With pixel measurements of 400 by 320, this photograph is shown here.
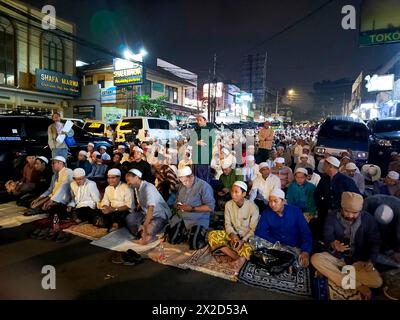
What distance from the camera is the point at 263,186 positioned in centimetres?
573

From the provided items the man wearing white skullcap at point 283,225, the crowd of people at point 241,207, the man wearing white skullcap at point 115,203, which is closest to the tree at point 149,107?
the crowd of people at point 241,207

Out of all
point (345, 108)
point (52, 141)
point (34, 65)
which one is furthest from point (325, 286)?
point (345, 108)

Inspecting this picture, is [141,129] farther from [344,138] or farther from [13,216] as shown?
[344,138]

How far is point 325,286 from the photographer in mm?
3344

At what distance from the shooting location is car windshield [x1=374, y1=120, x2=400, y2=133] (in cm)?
1197

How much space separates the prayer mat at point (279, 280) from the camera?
10.9 feet

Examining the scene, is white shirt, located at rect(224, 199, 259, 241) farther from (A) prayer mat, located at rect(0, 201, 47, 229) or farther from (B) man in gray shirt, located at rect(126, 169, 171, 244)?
(A) prayer mat, located at rect(0, 201, 47, 229)

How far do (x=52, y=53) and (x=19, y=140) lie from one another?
51.3 ft

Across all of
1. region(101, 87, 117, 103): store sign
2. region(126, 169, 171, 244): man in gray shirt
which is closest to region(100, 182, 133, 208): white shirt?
region(126, 169, 171, 244): man in gray shirt

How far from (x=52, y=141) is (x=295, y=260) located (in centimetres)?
659

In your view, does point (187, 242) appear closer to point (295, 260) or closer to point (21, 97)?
point (295, 260)

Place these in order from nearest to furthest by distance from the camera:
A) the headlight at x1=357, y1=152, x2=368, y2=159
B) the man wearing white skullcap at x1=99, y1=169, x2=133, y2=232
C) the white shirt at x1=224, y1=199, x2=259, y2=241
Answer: the white shirt at x1=224, y1=199, x2=259, y2=241
the man wearing white skullcap at x1=99, y1=169, x2=133, y2=232
the headlight at x1=357, y1=152, x2=368, y2=159

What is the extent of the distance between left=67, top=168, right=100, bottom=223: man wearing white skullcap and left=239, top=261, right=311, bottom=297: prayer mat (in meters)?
3.15

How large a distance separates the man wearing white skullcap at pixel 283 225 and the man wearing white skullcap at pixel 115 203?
245cm
